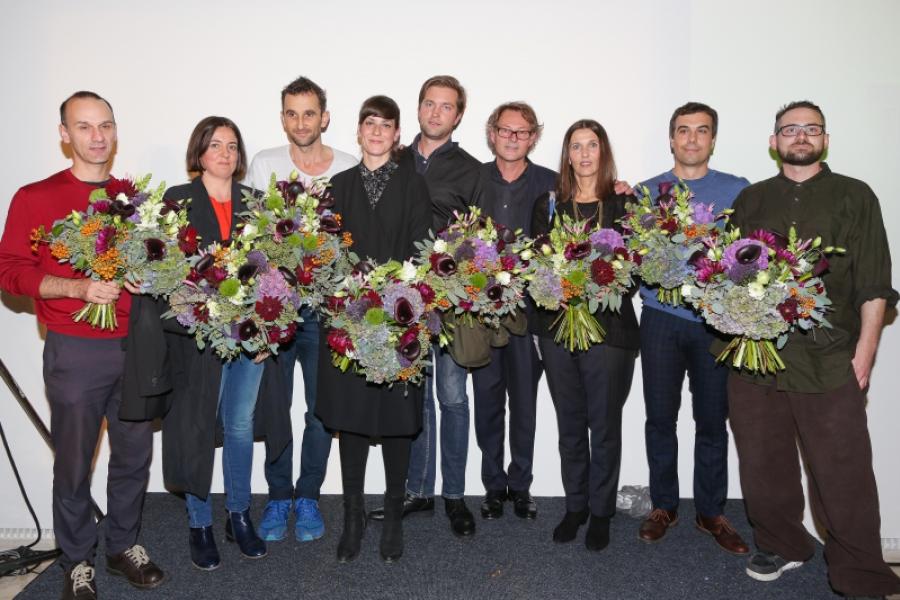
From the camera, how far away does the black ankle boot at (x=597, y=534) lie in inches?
136

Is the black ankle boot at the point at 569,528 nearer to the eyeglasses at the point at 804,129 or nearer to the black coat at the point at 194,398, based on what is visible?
the black coat at the point at 194,398

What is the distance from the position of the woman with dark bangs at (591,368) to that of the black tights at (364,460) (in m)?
0.83

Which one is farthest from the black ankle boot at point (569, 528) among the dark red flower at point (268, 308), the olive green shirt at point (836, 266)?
the dark red flower at point (268, 308)

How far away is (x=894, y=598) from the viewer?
3391 mm

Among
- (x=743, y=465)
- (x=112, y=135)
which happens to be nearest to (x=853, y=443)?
(x=743, y=465)

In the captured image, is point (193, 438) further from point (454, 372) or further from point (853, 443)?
point (853, 443)

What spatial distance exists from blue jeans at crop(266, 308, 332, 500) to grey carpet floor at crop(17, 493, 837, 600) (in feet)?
0.85

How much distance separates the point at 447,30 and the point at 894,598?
394 centimetres

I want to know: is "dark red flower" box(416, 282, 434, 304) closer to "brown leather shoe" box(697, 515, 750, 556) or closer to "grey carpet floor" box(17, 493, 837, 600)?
"grey carpet floor" box(17, 493, 837, 600)

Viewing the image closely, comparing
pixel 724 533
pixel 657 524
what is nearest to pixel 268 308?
pixel 657 524

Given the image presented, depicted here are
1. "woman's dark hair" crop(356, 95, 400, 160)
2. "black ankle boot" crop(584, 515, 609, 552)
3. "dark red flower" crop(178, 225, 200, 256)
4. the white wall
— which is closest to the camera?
"dark red flower" crop(178, 225, 200, 256)

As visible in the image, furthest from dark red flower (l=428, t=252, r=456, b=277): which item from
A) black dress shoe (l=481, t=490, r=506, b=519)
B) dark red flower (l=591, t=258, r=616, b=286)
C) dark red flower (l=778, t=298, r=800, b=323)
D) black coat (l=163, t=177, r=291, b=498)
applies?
black dress shoe (l=481, t=490, r=506, b=519)

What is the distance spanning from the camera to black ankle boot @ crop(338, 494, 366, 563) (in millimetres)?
3328

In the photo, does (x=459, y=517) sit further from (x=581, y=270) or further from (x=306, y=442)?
(x=581, y=270)
